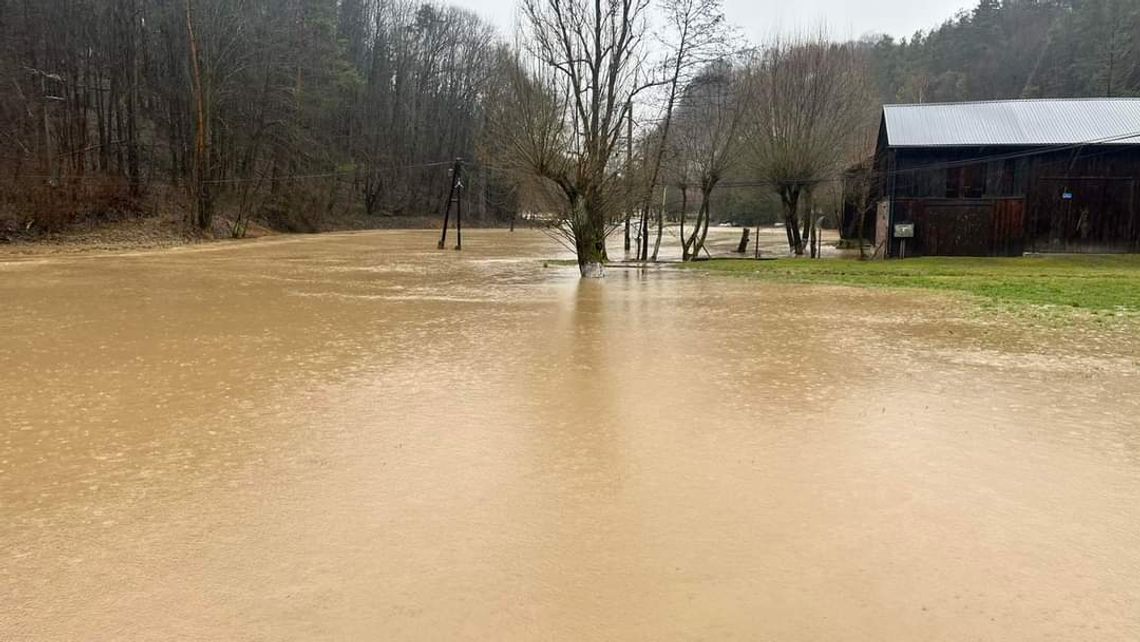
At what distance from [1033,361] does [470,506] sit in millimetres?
7584

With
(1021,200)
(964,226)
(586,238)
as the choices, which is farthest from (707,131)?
(586,238)

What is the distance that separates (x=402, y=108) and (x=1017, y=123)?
60515mm

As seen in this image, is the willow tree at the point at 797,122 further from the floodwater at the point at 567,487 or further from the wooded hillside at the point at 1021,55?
the wooded hillside at the point at 1021,55

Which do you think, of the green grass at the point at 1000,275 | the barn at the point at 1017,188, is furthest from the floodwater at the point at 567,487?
the barn at the point at 1017,188

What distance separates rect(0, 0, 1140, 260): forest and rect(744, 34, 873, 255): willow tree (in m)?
0.11

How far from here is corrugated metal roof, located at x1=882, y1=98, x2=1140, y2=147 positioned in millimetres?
29000

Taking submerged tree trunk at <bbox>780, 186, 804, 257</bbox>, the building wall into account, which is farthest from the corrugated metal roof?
submerged tree trunk at <bbox>780, 186, 804, 257</bbox>

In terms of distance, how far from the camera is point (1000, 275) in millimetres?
21578

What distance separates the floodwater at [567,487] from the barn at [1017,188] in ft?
68.0

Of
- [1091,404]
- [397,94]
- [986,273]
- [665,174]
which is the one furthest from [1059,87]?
[1091,404]

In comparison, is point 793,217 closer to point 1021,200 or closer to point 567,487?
point 1021,200

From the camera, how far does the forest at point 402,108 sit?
2539 cm

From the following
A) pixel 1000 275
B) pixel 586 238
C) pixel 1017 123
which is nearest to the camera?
pixel 1000 275

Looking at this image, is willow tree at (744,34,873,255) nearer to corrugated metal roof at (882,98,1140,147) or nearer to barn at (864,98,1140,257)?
corrugated metal roof at (882,98,1140,147)
